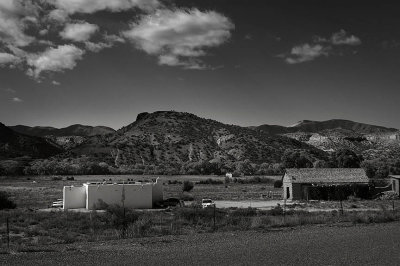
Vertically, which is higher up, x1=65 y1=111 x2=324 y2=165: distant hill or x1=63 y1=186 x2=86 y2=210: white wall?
x1=65 y1=111 x2=324 y2=165: distant hill

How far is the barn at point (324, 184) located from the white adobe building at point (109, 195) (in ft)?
53.7

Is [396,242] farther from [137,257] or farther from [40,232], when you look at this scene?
[40,232]

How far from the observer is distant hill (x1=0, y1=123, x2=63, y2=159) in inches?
6315

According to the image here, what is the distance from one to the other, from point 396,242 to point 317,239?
3.26 metres

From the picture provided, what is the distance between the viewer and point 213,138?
144 m

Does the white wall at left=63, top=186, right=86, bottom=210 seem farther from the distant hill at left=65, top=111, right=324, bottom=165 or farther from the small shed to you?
the distant hill at left=65, top=111, right=324, bottom=165

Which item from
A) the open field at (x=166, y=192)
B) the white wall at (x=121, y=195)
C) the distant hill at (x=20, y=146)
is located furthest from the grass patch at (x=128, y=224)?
the distant hill at (x=20, y=146)

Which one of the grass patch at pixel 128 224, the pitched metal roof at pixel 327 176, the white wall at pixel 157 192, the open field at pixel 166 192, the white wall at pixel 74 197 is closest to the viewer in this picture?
the grass patch at pixel 128 224

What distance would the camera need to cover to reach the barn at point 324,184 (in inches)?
2080

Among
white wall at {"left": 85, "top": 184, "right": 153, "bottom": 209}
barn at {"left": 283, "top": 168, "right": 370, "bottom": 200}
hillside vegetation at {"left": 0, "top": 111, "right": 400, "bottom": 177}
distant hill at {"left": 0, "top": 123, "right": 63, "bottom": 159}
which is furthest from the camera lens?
distant hill at {"left": 0, "top": 123, "right": 63, "bottom": 159}

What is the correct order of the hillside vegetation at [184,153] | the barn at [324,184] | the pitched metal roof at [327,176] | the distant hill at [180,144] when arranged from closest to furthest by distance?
the barn at [324,184] < the pitched metal roof at [327,176] < the hillside vegetation at [184,153] < the distant hill at [180,144]

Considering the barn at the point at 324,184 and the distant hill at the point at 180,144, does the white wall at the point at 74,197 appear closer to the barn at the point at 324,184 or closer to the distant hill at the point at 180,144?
the barn at the point at 324,184

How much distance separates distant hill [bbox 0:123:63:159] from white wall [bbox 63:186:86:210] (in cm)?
11864

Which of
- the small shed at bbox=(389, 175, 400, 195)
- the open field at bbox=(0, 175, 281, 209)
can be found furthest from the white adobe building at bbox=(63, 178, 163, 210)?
the small shed at bbox=(389, 175, 400, 195)
